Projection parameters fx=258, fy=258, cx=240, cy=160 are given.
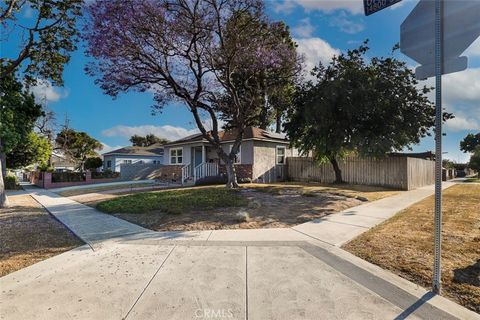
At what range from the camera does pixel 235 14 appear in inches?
430

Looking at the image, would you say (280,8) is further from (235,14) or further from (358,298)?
(358,298)

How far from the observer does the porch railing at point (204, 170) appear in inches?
671

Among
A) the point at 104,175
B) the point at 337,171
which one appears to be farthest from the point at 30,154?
the point at 337,171

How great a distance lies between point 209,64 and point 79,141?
86.8 feet

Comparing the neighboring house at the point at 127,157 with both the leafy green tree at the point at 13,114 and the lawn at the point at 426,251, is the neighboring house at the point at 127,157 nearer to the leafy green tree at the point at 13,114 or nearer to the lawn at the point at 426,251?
the leafy green tree at the point at 13,114

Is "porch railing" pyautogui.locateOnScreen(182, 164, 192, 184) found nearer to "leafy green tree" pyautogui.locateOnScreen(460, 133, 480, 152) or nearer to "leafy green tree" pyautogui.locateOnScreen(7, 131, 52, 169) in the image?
"leafy green tree" pyautogui.locateOnScreen(7, 131, 52, 169)

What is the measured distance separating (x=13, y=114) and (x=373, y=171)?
1997 centimetres

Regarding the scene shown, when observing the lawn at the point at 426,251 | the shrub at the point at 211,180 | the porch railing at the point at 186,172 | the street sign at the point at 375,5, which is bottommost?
the lawn at the point at 426,251

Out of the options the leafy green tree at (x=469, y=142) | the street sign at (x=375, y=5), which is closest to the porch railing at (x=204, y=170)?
the street sign at (x=375, y=5)

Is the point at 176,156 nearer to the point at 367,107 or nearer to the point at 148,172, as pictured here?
the point at 148,172

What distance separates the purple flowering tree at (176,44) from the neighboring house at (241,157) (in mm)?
4314

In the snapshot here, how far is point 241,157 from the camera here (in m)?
18.2

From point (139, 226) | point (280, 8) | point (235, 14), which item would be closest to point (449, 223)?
point (139, 226)

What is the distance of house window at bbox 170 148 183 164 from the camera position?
70.0 ft
